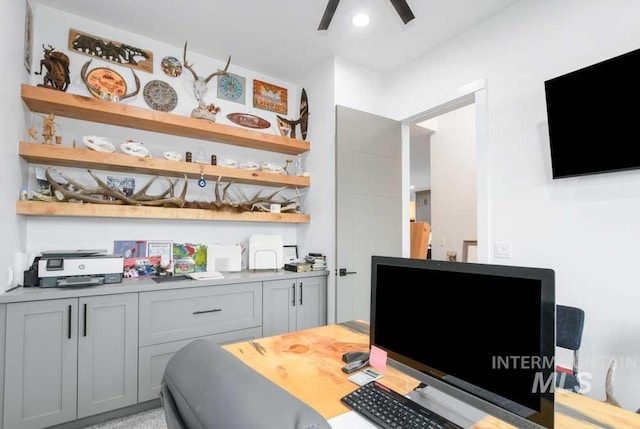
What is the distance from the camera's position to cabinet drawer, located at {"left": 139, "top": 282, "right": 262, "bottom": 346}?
7.20 feet

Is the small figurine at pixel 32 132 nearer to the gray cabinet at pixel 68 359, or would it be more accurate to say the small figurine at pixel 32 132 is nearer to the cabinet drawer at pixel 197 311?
the gray cabinet at pixel 68 359

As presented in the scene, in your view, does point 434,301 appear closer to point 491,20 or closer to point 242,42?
point 491,20

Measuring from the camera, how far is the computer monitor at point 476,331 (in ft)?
2.39

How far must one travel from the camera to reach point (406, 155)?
3381 millimetres

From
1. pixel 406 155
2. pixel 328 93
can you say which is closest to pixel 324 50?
pixel 328 93

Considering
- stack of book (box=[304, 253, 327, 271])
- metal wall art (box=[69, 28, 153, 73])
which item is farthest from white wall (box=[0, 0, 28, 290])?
stack of book (box=[304, 253, 327, 271])

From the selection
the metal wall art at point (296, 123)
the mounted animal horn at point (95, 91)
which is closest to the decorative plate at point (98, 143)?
the mounted animal horn at point (95, 91)

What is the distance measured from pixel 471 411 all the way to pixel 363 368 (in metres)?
0.38

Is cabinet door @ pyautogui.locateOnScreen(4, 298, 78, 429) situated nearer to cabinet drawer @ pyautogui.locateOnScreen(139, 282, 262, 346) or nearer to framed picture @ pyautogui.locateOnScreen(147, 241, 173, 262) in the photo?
cabinet drawer @ pyautogui.locateOnScreen(139, 282, 262, 346)

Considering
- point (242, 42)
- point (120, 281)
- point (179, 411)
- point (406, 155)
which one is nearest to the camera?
point (179, 411)

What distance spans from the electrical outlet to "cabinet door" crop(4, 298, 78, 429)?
2.84 metres

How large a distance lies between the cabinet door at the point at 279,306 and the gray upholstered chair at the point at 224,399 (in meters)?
2.06

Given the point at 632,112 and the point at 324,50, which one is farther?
the point at 324,50

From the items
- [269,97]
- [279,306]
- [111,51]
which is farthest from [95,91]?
[279,306]
